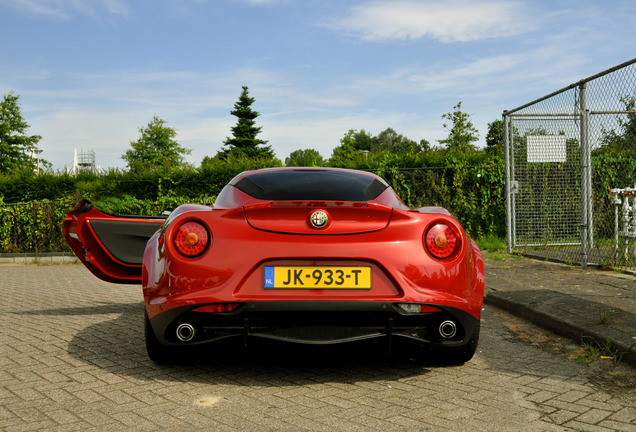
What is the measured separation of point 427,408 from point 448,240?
103 cm

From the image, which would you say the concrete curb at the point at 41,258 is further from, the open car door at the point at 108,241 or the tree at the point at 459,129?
the tree at the point at 459,129

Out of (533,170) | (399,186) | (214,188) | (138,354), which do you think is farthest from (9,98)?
(138,354)

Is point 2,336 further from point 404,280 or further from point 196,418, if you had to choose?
point 404,280

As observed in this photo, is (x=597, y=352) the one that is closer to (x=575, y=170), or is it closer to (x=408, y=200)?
(x=575, y=170)

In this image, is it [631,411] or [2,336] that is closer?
[631,411]

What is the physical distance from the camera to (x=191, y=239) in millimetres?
3836

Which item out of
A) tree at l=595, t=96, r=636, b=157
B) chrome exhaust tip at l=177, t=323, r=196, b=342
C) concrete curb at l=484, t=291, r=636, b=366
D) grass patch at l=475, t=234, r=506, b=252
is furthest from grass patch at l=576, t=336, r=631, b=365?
grass patch at l=475, t=234, r=506, b=252

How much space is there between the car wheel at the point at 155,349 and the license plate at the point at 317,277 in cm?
97

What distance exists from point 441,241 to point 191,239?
4.87 ft

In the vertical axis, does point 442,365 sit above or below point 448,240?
below

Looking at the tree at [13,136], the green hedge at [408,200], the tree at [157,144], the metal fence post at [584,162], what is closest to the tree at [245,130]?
the tree at [157,144]

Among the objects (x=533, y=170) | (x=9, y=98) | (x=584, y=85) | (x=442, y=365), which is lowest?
(x=442, y=365)

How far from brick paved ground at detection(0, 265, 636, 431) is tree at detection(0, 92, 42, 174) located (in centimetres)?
4851

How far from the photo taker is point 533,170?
11695 millimetres
